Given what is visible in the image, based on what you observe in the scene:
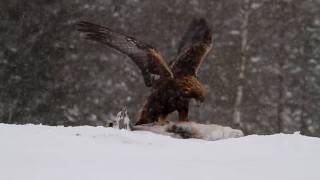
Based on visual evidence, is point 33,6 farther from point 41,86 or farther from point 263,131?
point 263,131

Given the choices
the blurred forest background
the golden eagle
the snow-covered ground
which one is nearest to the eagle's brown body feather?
the golden eagle

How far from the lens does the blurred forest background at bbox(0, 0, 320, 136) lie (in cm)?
1705

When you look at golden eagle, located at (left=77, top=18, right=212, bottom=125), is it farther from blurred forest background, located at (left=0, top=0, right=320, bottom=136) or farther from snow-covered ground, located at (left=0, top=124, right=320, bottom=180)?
blurred forest background, located at (left=0, top=0, right=320, bottom=136)

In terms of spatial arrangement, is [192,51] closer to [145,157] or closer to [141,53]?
[141,53]

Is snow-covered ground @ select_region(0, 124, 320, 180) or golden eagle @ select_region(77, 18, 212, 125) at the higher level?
golden eagle @ select_region(77, 18, 212, 125)

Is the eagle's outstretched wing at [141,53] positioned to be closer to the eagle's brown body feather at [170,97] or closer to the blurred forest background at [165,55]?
the eagle's brown body feather at [170,97]

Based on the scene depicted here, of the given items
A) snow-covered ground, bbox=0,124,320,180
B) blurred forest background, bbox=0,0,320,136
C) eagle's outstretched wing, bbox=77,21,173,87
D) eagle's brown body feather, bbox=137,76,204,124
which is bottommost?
snow-covered ground, bbox=0,124,320,180

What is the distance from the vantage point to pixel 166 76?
28.4 ft

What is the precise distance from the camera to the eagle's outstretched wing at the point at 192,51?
8.73m

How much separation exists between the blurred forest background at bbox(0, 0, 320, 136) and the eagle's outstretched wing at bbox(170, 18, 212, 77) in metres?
7.46

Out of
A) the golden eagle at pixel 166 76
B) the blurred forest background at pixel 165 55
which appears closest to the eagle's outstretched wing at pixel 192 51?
the golden eagle at pixel 166 76

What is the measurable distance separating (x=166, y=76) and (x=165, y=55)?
30.5 ft

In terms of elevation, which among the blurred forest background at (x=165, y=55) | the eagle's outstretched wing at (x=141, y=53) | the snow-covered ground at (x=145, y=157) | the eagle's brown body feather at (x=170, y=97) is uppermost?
the blurred forest background at (x=165, y=55)

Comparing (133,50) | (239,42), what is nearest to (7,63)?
(239,42)
